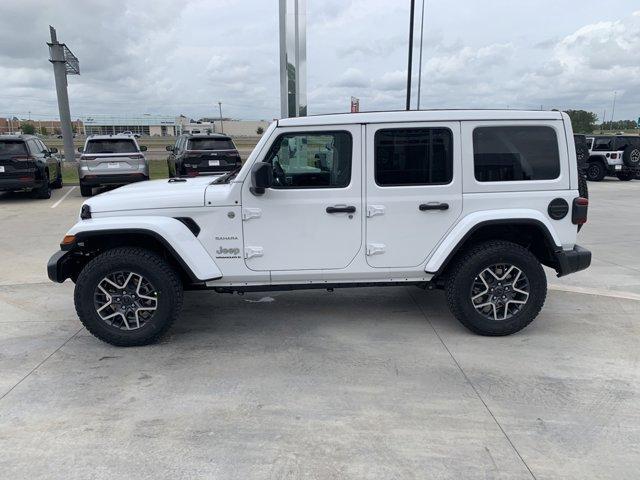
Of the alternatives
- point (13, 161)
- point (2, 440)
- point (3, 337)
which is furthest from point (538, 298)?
point (13, 161)

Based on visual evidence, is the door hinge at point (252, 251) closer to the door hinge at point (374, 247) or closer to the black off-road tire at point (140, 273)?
the black off-road tire at point (140, 273)

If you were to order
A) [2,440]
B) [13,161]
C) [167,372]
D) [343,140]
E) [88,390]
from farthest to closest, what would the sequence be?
[13,161] < [343,140] < [167,372] < [88,390] < [2,440]

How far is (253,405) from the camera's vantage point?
3.36 meters

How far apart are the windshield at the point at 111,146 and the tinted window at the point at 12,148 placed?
146cm

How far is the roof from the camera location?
421 centimetres

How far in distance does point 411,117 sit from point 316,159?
86 cm

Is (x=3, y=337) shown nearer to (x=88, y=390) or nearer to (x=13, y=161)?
(x=88, y=390)

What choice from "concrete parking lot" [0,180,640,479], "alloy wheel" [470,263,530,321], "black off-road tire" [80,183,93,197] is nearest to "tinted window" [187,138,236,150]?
"black off-road tire" [80,183,93,197]

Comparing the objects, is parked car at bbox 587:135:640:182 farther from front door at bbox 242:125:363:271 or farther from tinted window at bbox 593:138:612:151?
front door at bbox 242:125:363:271

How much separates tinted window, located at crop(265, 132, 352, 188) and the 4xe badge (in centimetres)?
65

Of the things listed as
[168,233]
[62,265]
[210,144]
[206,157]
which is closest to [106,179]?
[206,157]

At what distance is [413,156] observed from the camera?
4270 mm

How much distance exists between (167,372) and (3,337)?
70.1 inches

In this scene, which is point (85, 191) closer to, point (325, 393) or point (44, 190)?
point (44, 190)
